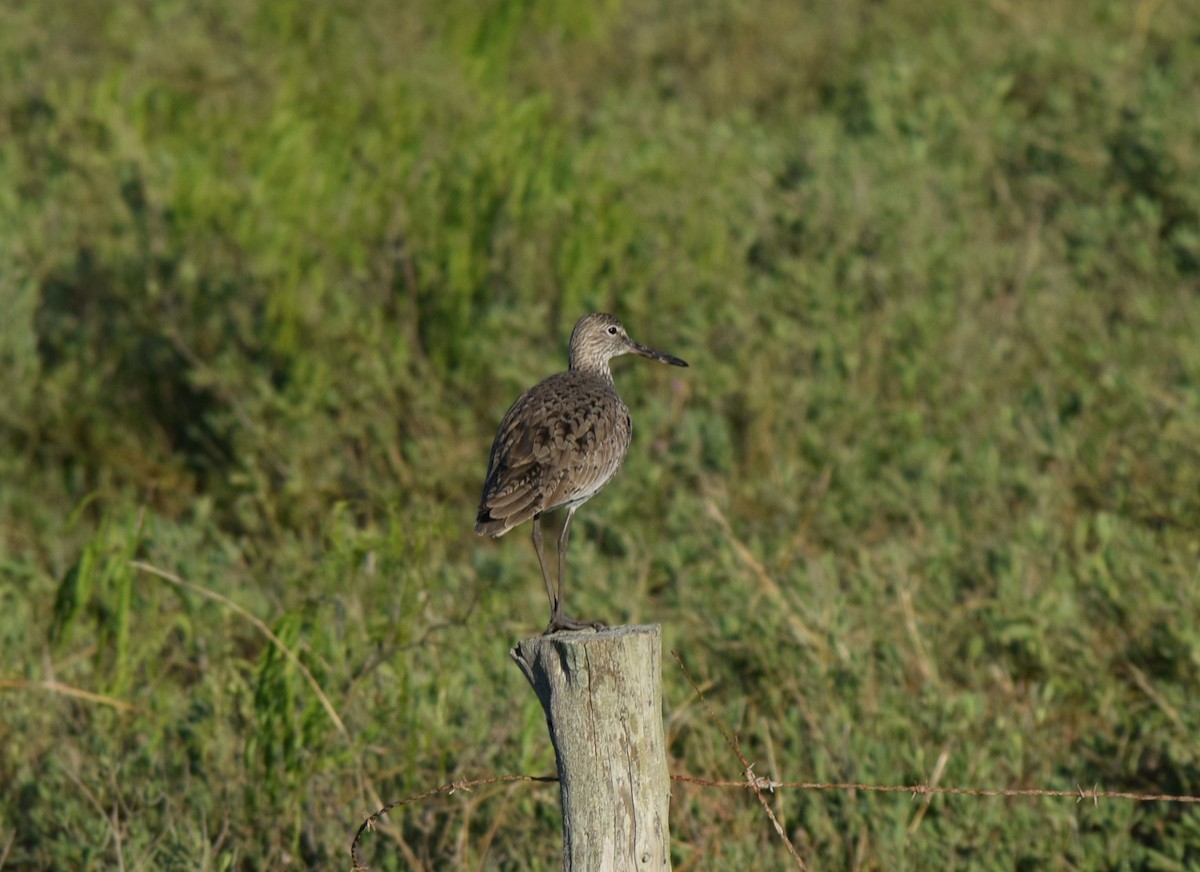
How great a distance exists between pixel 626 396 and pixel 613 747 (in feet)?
16.4

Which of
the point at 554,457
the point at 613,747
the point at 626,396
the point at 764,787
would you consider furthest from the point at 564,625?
the point at 626,396

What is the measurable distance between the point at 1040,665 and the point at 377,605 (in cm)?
276

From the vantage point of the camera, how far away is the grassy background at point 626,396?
541cm

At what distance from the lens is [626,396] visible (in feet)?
27.7

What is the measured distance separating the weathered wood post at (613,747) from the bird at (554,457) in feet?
2.32

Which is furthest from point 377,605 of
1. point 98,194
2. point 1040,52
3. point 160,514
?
point 1040,52

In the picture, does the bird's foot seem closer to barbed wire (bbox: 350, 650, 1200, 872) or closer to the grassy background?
barbed wire (bbox: 350, 650, 1200, 872)

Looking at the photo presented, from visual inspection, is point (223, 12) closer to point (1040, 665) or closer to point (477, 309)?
point (477, 309)

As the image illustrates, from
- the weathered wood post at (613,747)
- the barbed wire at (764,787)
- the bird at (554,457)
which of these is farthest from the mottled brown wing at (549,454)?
the weathered wood post at (613,747)

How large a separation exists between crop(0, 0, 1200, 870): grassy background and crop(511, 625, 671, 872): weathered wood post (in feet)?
5.01

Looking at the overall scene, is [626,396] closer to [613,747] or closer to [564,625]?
[564,625]

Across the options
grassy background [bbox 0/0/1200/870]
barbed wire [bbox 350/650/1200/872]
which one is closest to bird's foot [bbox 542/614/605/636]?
barbed wire [bbox 350/650/1200/872]

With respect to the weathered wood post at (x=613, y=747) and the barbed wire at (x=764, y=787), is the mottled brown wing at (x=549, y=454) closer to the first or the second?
the barbed wire at (x=764, y=787)

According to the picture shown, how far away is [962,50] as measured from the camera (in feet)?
39.1
